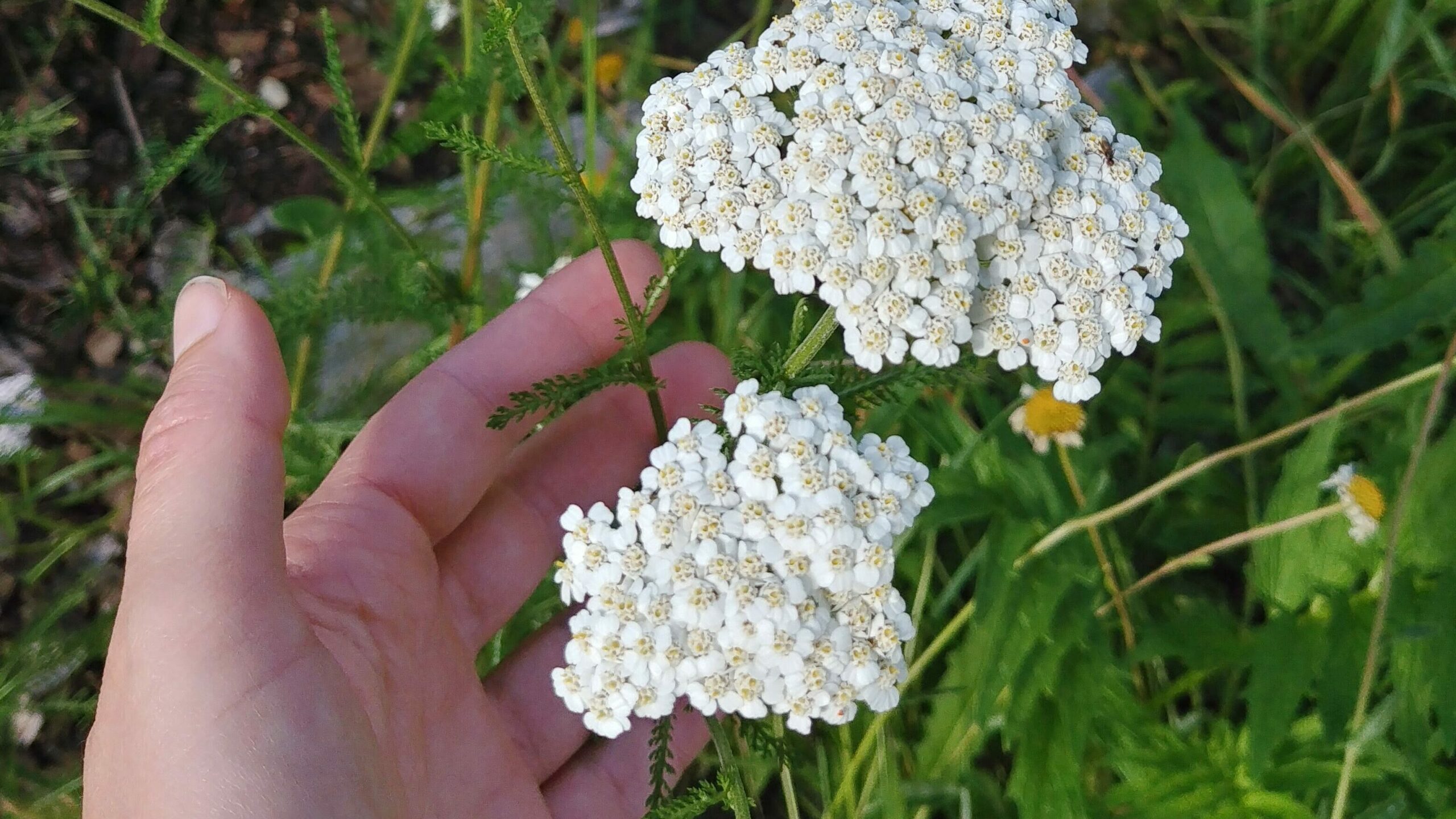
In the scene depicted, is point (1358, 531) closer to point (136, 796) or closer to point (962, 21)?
point (962, 21)

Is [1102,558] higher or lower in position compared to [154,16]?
lower

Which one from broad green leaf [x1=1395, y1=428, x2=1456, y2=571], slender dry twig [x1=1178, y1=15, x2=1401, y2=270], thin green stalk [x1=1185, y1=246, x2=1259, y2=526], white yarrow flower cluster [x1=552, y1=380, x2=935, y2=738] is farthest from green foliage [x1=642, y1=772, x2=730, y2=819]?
slender dry twig [x1=1178, y1=15, x2=1401, y2=270]

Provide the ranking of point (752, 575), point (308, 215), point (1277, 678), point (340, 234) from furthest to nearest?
1. point (308, 215)
2. point (340, 234)
3. point (1277, 678)
4. point (752, 575)

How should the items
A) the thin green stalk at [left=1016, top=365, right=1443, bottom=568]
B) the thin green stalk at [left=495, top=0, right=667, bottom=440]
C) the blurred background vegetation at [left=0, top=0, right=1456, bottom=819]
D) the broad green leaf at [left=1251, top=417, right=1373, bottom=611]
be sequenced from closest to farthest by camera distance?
the thin green stalk at [left=495, top=0, right=667, bottom=440] < the thin green stalk at [left=1016, top=365, right=1443, bottom=568] < the blurred background vegetation at [left=0, top=0, right=1456, bottom=819] < the broad green leaf at [left=1251, top=417, right=1373, bottom=611]

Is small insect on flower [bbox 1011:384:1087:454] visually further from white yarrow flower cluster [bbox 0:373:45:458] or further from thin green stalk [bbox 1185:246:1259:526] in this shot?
white yarrow flower cluster [bbox 0:373:45:458]

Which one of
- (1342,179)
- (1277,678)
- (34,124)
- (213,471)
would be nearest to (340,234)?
(34,124)

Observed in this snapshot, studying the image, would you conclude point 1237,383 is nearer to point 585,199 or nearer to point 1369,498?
point 1369,498
